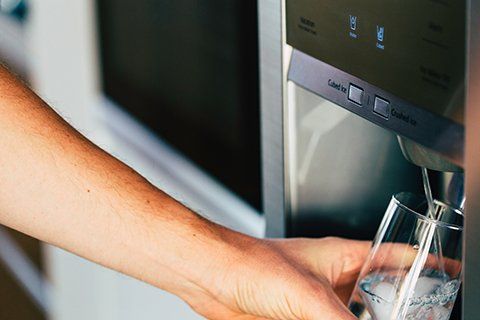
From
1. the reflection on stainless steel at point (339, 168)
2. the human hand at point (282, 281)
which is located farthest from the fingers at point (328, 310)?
the reflection on stainless steel at point (339, 168)

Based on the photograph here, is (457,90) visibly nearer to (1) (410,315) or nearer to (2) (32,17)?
(1) (410,315)

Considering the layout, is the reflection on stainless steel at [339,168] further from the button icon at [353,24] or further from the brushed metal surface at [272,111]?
the button icon at [353,24]

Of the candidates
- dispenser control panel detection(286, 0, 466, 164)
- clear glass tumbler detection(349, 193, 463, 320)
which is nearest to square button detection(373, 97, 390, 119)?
dispenser control panel detection(286, 0, 466, 164)

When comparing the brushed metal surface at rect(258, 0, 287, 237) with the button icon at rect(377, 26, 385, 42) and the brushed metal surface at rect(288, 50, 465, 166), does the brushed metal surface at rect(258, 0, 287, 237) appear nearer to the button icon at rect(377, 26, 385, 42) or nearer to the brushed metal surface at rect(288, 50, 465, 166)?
the brushed metal surface at rect(288, 50, 465, 166)

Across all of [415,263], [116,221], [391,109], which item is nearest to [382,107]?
[391,109]

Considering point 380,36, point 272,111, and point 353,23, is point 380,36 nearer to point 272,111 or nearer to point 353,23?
point 353,23

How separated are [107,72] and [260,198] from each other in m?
0.48

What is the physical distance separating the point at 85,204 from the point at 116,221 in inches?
1.1

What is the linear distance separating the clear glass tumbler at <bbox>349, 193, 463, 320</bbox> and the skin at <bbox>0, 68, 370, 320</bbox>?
0.14ft

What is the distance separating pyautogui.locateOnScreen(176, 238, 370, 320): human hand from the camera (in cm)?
73

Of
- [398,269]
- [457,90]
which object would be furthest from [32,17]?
[457,90]

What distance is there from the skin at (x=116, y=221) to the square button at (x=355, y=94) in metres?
0.16

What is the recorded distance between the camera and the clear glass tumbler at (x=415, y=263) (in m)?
0.69

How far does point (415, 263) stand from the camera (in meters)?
0.70
